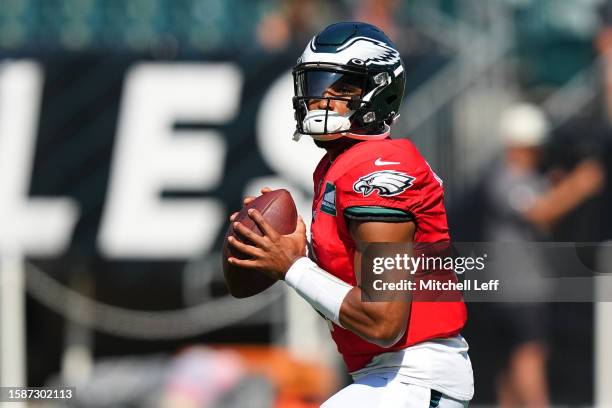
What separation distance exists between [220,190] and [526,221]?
198 centimetres

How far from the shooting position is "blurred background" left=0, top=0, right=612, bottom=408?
739cm

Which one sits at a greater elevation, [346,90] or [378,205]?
[346,90]

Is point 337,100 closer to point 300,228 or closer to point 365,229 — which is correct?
point 300,228

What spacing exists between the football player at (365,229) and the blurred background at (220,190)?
11.2 feet

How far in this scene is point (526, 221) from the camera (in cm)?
793

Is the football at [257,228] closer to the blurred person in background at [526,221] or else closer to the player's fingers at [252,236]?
the player's fingers at [252,236]

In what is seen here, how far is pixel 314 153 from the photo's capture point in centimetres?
738

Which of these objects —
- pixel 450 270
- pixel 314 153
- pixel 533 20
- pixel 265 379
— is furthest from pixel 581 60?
pixel 450 270

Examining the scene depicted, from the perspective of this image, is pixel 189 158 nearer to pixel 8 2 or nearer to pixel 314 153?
pixel 314 153

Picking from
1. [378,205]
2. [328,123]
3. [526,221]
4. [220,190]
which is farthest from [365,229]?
[526,221]

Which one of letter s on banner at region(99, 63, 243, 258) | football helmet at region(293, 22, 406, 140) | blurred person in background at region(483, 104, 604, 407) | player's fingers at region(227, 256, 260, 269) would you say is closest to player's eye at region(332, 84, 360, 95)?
football helmet at region(293, 22, 406, 140)

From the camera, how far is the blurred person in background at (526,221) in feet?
25.4

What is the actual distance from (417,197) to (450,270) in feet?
1.13

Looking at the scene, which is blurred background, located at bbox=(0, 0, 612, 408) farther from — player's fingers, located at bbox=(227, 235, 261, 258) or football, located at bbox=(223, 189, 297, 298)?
player's fingers, located at bbox=(227, 235, 261, 258)
